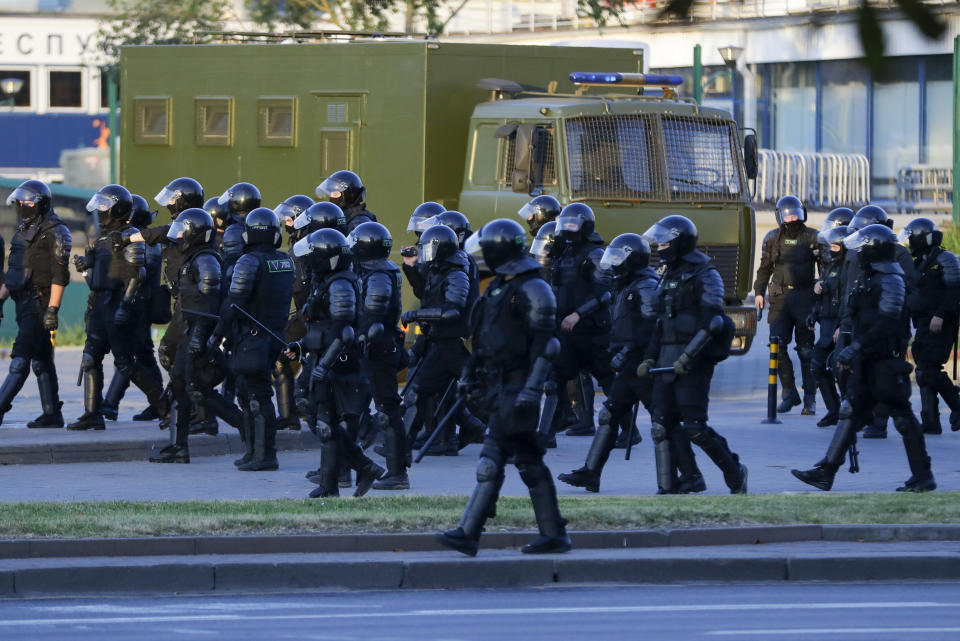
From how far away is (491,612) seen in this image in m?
7.15

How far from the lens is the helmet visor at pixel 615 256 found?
1092cm

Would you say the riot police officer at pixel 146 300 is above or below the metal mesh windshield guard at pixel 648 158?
below

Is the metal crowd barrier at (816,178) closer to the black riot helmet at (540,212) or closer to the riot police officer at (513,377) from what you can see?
the black riot helmet at (540,212)

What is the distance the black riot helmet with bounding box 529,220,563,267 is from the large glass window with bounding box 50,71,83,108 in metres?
39.6

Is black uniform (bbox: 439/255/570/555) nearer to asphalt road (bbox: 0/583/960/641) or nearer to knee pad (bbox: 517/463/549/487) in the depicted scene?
knee pad (bbox: 517/463/549/487)

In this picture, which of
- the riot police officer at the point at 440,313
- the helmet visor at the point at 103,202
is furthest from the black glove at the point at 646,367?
the helmet visor at the point at 103,202

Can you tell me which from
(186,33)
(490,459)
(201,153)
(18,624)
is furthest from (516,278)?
(186,33)

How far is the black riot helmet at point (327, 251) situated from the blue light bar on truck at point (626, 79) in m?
7.38

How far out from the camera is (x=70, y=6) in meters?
49.9

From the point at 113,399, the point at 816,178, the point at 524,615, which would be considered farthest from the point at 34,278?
the point at 816,178

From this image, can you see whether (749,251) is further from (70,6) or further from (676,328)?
(70,6)

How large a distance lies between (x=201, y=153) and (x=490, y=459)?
38.9 ft

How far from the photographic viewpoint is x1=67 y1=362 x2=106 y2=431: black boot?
43.6 ft

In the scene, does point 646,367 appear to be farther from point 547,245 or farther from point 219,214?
point 219,214
